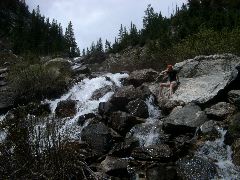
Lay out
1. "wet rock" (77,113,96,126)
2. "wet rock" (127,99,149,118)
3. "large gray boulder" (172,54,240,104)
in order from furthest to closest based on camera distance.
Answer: "wet rock" (77,113,96,126)
"wet rock" (127,99,149,118)
"large gray boulder" (172,54,240,104)

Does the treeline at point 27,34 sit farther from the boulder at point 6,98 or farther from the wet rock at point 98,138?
the wet rock at point 98,138

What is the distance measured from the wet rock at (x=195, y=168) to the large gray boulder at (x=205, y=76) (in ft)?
13.7

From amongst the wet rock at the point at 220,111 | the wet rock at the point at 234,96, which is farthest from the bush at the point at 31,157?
the wet rock at the point at 234,96

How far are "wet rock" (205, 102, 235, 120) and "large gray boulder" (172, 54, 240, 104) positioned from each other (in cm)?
77

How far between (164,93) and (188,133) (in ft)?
15.3

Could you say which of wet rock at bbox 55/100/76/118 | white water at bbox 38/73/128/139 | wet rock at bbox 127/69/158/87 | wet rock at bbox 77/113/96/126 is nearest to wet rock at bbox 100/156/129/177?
wet rock at bbox 77/113/96/126

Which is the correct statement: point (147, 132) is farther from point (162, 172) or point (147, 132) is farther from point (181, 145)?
point (162, 172)

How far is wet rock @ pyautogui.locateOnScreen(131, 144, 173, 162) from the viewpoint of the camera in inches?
520

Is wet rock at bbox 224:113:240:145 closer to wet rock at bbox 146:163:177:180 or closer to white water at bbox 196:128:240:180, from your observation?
white water at bbox 196:128:240:180

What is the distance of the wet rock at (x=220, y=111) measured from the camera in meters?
15.2

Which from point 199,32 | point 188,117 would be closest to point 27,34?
point 199,32

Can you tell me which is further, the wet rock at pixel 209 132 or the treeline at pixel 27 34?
the treeline at pixel 27 34

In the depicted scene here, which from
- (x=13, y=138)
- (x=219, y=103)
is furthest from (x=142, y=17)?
(x=13, y=138)

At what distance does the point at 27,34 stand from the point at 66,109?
41.4 meters
